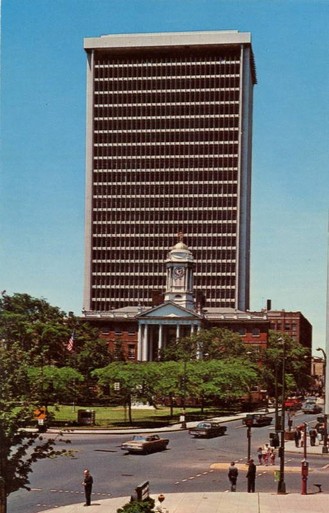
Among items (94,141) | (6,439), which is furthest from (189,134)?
(6,439)

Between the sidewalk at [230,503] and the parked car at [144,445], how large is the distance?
622 inches

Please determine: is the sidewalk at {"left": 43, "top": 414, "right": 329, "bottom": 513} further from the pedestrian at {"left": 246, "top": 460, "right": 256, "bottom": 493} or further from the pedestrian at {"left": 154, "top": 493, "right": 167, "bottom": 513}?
the pedestrian at {"left": 246, "top": 460, "right": 256, "bottom": 493}

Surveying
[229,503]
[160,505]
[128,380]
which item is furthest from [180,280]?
[160,505]

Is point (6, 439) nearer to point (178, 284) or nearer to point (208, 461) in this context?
point (208, 461)

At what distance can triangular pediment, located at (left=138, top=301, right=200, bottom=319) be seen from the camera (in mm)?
149250

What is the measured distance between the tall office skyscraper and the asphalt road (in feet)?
405

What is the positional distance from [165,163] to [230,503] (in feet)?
517

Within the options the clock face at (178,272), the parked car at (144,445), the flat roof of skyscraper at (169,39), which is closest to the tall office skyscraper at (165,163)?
the flat roof of skyscraper at (169,39)

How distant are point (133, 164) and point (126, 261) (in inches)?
825

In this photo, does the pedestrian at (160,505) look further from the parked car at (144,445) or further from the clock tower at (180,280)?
the clock tower at (180,280)

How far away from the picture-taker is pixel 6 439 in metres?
26.5

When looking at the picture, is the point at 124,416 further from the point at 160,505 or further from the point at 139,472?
the point at 160,505

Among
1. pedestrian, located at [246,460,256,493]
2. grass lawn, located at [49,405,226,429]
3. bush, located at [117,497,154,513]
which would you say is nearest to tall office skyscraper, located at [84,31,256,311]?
grass lawn, located at [49,405,226,429]

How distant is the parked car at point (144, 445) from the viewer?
5625 centimetres
